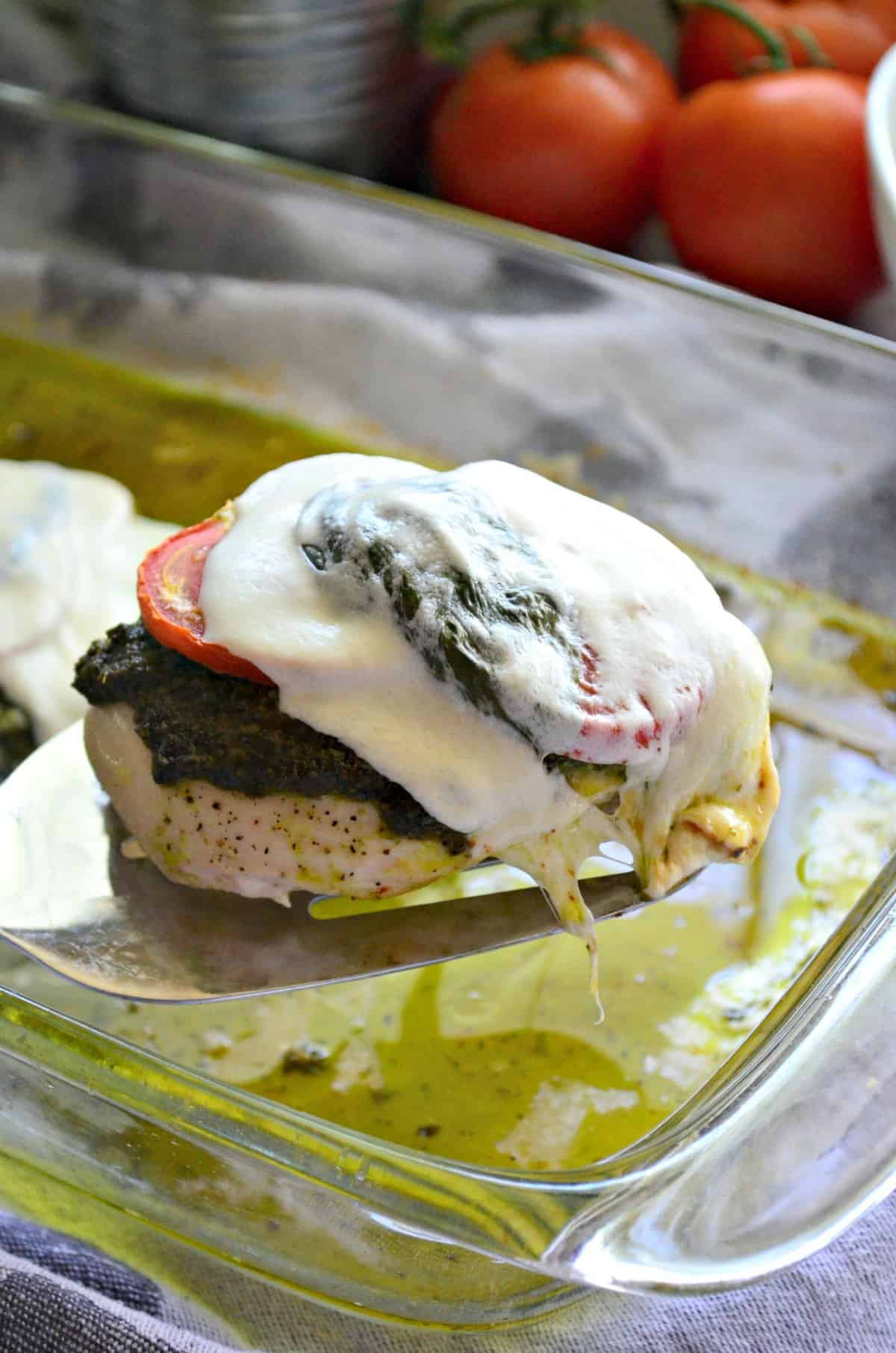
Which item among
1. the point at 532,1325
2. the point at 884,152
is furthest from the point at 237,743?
the point at 884,152

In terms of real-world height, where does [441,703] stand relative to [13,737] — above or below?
above

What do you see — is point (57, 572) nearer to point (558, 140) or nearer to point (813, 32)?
point (558, 140)

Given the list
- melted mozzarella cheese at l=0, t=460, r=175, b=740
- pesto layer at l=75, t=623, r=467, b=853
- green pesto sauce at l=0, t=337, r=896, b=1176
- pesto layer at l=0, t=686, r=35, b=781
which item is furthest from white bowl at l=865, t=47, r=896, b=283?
pesto layer at l=0, t=686, r=35, b=781

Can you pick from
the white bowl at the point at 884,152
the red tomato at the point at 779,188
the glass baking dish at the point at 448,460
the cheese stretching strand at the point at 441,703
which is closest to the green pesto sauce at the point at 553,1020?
the glass baking dish at the point at 448,460

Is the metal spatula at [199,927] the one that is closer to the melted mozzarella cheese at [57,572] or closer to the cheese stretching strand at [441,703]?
the cheese stretching strand at [441,703]

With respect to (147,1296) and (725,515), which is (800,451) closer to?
(725,515)


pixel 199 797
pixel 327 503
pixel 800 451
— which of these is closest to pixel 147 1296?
pixel 199 797
